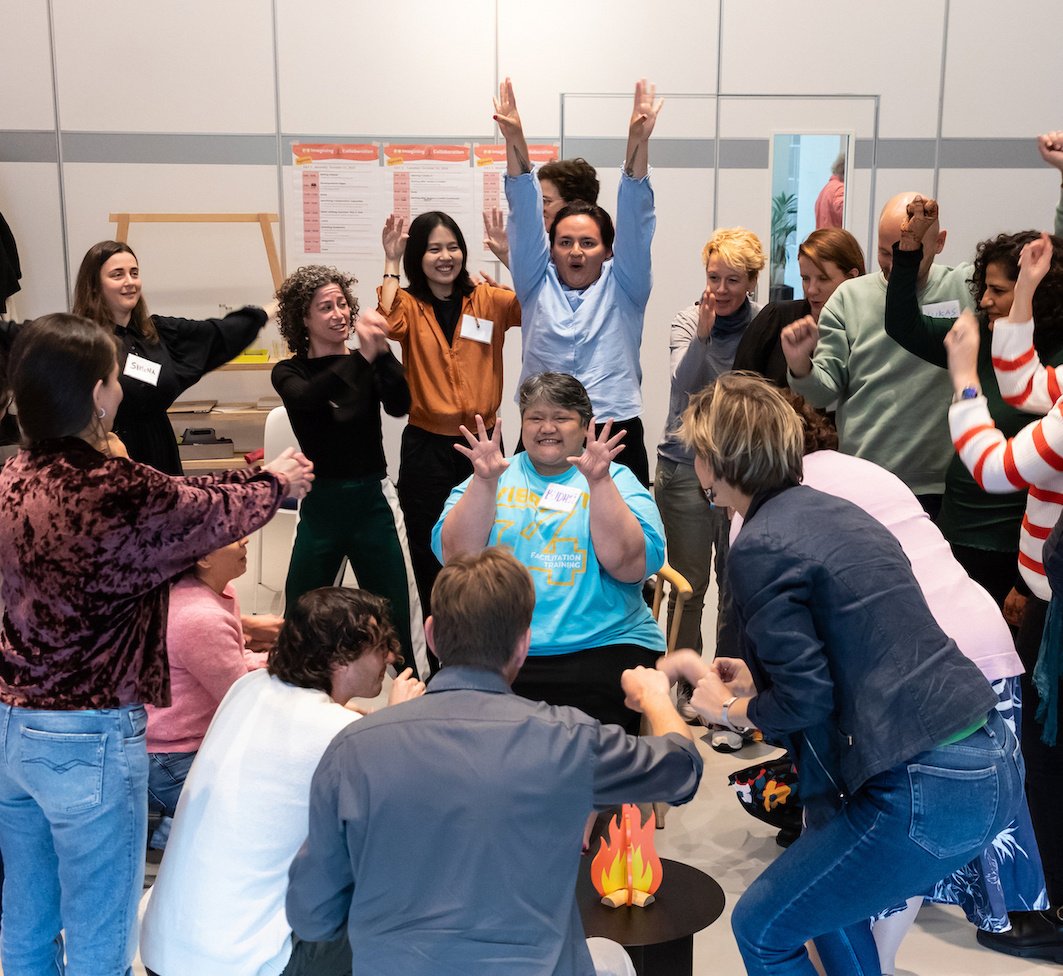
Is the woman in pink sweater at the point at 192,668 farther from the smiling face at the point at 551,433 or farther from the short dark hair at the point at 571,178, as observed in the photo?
the short dark hair at the point at 571,178

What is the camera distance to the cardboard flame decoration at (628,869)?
2182 mm

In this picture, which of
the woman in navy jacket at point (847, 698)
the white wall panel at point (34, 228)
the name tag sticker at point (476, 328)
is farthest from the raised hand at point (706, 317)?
the white wall panel at point (34, 228)

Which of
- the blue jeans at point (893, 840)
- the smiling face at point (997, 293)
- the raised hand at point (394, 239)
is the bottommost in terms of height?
the blue jeans at point (893, 840)

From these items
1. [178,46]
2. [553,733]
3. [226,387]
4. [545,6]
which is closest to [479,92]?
[545,6]

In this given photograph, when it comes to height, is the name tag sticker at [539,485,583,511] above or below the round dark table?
above

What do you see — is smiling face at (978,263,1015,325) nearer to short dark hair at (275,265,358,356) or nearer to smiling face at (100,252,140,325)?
short dark hair at (275,265,358,356)

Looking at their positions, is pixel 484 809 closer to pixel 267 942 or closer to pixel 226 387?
pixel 267 942

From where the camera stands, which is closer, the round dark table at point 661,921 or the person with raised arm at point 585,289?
the round dark table at point 661,921

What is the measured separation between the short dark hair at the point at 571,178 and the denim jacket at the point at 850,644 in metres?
2.45

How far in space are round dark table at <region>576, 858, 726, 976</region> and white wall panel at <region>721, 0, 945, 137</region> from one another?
5.47 metres

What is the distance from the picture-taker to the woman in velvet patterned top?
187 centimetres

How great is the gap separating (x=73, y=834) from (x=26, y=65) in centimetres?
556

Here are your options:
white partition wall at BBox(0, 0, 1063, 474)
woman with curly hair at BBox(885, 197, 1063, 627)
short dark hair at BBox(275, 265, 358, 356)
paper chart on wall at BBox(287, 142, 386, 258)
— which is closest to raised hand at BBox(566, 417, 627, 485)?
woman with curly hair at BBox(885, 197, 1063, 627)

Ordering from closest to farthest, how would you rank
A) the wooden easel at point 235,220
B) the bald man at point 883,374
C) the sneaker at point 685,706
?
the bald man at point 883,374
the sneaker at point 685,706
the wooden easel at point 235,220
